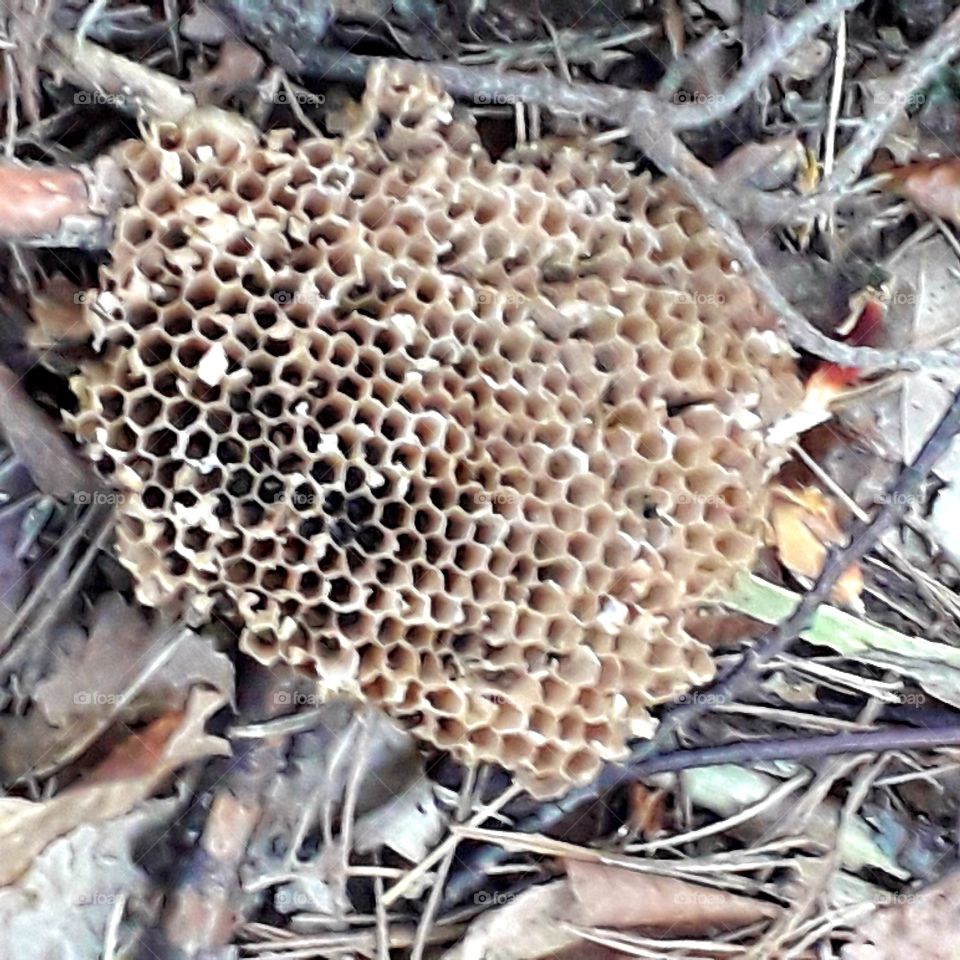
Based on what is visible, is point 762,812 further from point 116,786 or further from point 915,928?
point 116,786

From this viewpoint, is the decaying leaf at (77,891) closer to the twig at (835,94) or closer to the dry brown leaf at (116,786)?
the dry brown leaf at (116,786)

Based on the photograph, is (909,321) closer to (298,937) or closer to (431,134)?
(431,134)

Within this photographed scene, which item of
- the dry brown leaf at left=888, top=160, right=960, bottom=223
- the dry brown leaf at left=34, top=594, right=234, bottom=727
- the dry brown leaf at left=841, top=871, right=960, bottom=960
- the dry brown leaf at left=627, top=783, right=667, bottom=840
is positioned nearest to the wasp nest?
the dry brown leaf at left=34, top=594, right=234, bottom=727

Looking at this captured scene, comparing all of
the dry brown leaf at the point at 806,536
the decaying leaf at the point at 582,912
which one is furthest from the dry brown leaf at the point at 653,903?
the dry brown leaf at the point at 806,536

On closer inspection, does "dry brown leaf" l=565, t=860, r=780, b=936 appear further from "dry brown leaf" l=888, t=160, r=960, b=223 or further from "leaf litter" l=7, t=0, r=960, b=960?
"dry brown leaf" l=888, t=160, r=960, b=223

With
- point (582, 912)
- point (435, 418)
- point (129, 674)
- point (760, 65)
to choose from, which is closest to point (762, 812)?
point (582, 912)

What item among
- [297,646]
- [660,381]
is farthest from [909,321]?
[297,646]
